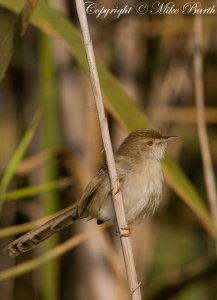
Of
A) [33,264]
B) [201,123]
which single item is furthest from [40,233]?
[201,123]

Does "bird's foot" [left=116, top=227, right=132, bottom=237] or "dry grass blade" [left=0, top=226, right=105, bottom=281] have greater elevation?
"dry grass blade" [left=0, top=226, right=105, bottom=281]

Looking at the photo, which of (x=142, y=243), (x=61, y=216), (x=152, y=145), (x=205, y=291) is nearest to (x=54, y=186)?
(x=61, y=216)

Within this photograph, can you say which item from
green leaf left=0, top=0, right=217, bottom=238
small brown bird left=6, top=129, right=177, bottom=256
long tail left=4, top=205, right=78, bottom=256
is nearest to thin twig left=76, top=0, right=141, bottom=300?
green leaf left=0, top=0, right=217, bottom=238

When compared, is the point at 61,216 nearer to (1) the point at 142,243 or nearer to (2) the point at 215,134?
(1) the point at 142,243

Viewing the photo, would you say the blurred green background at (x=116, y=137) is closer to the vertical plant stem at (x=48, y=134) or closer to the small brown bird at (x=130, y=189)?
the vertical plant stem at (x=48, y=134)

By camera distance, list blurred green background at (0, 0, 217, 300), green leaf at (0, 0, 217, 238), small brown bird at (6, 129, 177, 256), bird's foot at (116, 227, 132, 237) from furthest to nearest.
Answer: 1. blurred green background at (0, 0, 217, 300)
2. small brown bird at (6, 129, 177, 256)
3. green leaf at (0, 0, 217, 238)
4. bird's foot at (116, 227, 132, 237)

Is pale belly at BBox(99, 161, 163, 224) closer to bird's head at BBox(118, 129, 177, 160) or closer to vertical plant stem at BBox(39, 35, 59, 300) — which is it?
bird's head at BBox(118, 129, 177, 160)

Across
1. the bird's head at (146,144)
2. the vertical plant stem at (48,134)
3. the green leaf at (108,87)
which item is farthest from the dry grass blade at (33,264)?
the green leaf at (108,87)

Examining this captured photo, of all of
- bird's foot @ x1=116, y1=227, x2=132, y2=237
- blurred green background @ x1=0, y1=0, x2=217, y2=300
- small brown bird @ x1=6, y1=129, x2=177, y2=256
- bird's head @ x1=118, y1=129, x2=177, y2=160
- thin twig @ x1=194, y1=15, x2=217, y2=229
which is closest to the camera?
bird's foot @ x1=116, y1=227, x2=132, y2=237
